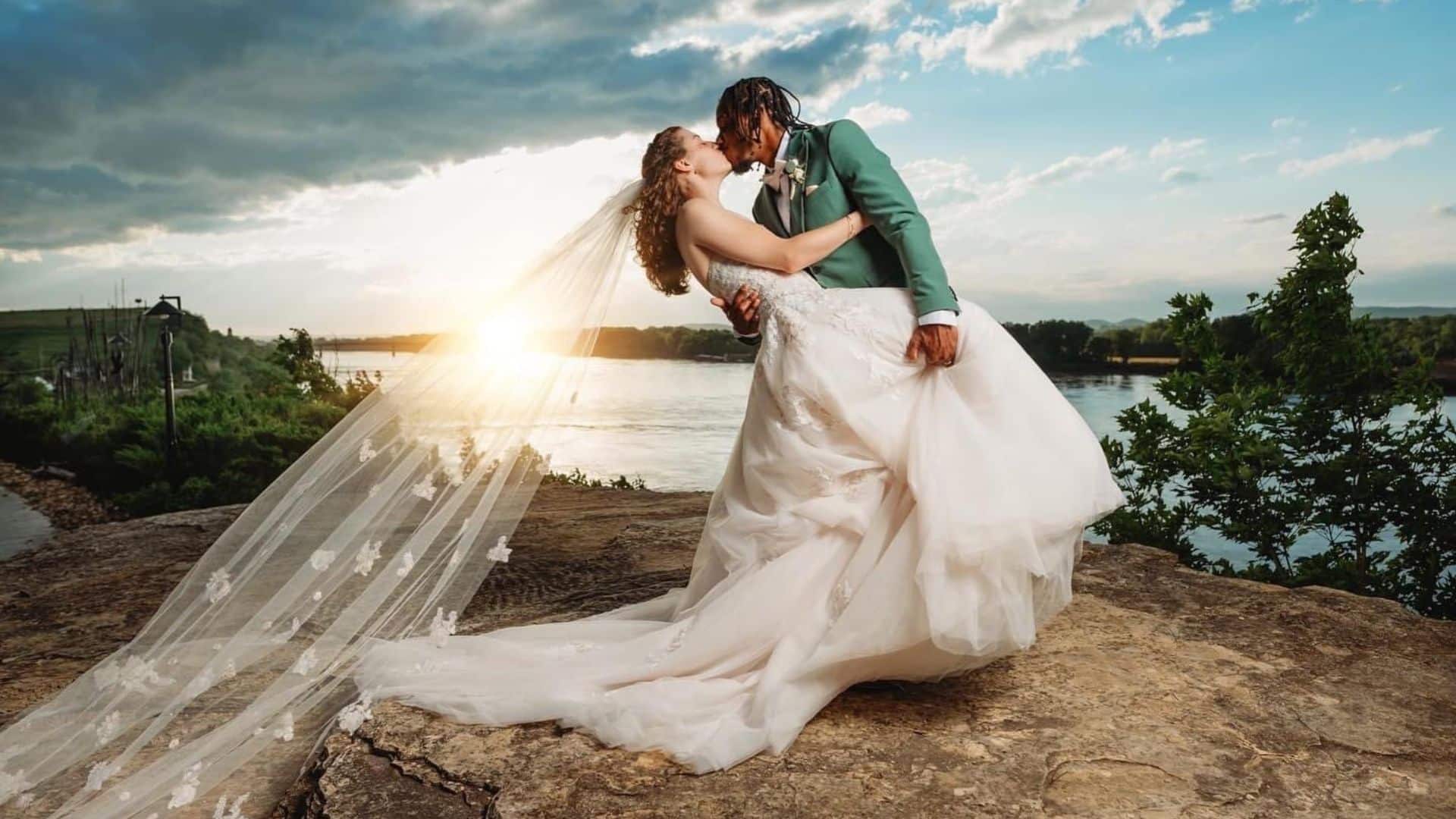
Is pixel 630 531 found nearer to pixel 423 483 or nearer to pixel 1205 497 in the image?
pixel 423 483

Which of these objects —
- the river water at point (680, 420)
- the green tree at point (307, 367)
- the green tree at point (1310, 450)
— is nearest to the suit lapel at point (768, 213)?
the river water at point (680, 420)

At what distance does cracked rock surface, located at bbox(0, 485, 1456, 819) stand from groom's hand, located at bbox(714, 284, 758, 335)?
0.95 meters

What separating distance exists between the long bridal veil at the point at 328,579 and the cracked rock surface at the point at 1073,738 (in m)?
0.27

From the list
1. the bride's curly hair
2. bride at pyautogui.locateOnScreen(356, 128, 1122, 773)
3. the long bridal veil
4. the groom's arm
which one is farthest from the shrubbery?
the groom's arm

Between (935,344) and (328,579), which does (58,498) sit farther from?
(935,344)

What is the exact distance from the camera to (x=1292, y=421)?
4141 mm

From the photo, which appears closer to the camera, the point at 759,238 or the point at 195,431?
the point at 759,238

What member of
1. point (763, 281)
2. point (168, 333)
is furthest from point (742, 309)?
point (168, 333)

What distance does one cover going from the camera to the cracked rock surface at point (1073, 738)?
1.91 m

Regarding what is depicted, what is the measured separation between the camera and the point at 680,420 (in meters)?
6.92

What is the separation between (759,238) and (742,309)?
0.59ft

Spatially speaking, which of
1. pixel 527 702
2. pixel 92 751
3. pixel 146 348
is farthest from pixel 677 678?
pixel 146 348

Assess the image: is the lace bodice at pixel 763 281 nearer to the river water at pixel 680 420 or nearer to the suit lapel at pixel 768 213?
the suit lapel at pixel 768 213

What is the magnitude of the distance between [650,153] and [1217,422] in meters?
2.88
